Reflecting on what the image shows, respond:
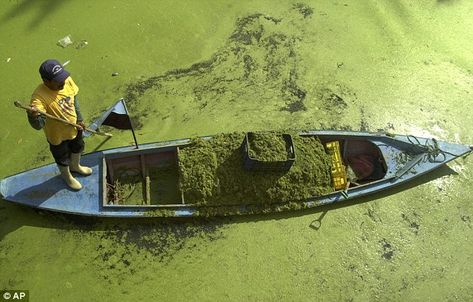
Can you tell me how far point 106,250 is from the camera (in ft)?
12.5

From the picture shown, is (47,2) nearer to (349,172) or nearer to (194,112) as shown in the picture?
(194,112)

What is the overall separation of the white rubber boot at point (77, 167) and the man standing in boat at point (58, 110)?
11 mm

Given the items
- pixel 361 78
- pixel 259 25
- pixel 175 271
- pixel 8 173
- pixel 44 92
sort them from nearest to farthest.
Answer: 1. pixel 44 92
2. pixel 175 271
3. pixel 8 173
4. pixel 361 78
5. pixel 259 25

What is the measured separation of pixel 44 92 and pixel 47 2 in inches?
119

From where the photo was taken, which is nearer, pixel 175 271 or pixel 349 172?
pixel 175 271

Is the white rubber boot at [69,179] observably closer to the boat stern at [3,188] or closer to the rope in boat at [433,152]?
the boat stern at [3,188]

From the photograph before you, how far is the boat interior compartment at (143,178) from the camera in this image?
3.95 m

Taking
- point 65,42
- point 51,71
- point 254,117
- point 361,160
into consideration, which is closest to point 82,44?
point 65,42

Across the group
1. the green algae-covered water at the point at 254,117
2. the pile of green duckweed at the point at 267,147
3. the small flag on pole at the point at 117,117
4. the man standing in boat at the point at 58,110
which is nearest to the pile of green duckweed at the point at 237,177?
the pile of green duckweed at the point at 267,147

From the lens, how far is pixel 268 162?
3.68 m

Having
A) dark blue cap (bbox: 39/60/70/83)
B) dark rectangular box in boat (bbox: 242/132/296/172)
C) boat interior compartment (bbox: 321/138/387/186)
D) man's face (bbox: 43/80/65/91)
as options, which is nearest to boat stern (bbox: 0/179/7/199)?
man's face (bbox: 43/80/65/91)

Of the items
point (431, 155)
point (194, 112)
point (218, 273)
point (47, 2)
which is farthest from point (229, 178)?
point (47, 2)

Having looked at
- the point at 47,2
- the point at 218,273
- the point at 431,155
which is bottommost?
the point at 218,273

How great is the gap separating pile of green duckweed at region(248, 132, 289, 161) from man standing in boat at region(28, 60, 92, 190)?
1.49 m
